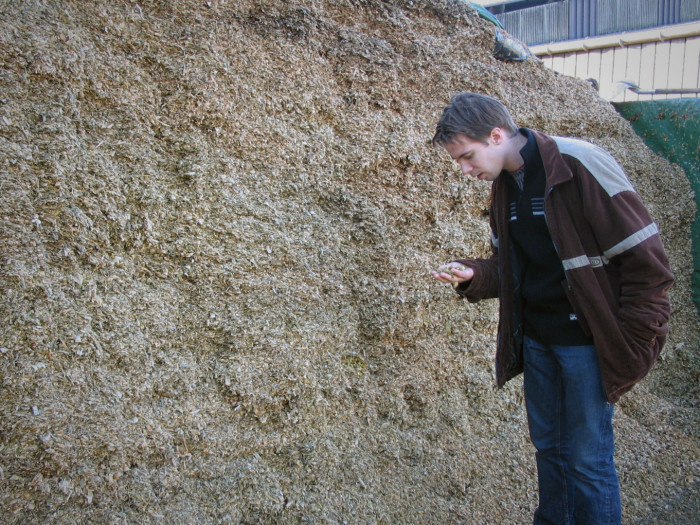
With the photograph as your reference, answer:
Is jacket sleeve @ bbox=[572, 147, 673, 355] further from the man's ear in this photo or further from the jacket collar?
the man's ear

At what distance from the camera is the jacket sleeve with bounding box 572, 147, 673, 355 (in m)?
1.63

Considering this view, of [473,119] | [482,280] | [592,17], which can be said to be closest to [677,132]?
[592,17]

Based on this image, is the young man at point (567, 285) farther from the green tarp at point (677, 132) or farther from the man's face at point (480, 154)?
the green tarp at point (677, 132)

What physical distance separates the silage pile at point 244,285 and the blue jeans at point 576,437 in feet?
2.35

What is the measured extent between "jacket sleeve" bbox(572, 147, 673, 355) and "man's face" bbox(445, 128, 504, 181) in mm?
283

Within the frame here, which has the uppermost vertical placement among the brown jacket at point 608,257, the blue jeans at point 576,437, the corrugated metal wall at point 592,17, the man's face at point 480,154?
the corrugated metal wall at point 592,17

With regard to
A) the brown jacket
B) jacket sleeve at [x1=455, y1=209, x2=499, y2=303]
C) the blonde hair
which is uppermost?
the blonde hair

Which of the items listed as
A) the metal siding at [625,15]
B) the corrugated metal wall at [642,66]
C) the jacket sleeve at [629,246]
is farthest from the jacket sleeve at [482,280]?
the metal siding at [625,15]

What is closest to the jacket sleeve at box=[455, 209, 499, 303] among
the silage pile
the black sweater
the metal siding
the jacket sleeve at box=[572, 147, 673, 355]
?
the black sweater

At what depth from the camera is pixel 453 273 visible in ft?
6.82

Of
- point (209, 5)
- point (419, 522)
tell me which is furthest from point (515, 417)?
point (209, 5)

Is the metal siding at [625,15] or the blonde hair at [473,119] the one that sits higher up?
the metal siding at [625,15]

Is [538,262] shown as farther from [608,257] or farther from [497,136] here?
[497,136]

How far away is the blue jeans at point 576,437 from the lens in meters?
1.81
